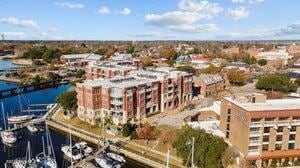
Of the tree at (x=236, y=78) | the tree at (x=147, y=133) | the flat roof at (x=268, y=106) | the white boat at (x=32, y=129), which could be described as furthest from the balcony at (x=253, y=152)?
the tree at (x=236, y=78)

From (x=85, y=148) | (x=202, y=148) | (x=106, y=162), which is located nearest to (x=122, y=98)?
(x=85, y=148)

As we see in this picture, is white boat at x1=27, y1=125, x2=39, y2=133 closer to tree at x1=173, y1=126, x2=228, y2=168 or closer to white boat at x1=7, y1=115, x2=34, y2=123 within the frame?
white boat at x1=7, y1=115, x2=34, y2=123

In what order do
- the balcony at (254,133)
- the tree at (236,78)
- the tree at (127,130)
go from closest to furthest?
the balcony at (254,133) → the tree at (127,130) → the tree at (236,78)

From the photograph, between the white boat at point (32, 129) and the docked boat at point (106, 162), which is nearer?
the docked boat at point (106, 162)

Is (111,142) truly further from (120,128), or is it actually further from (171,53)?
(171,53)

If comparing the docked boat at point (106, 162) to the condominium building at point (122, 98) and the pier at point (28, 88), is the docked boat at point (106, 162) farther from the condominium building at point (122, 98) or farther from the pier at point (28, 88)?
the pier at point (28, 88)
